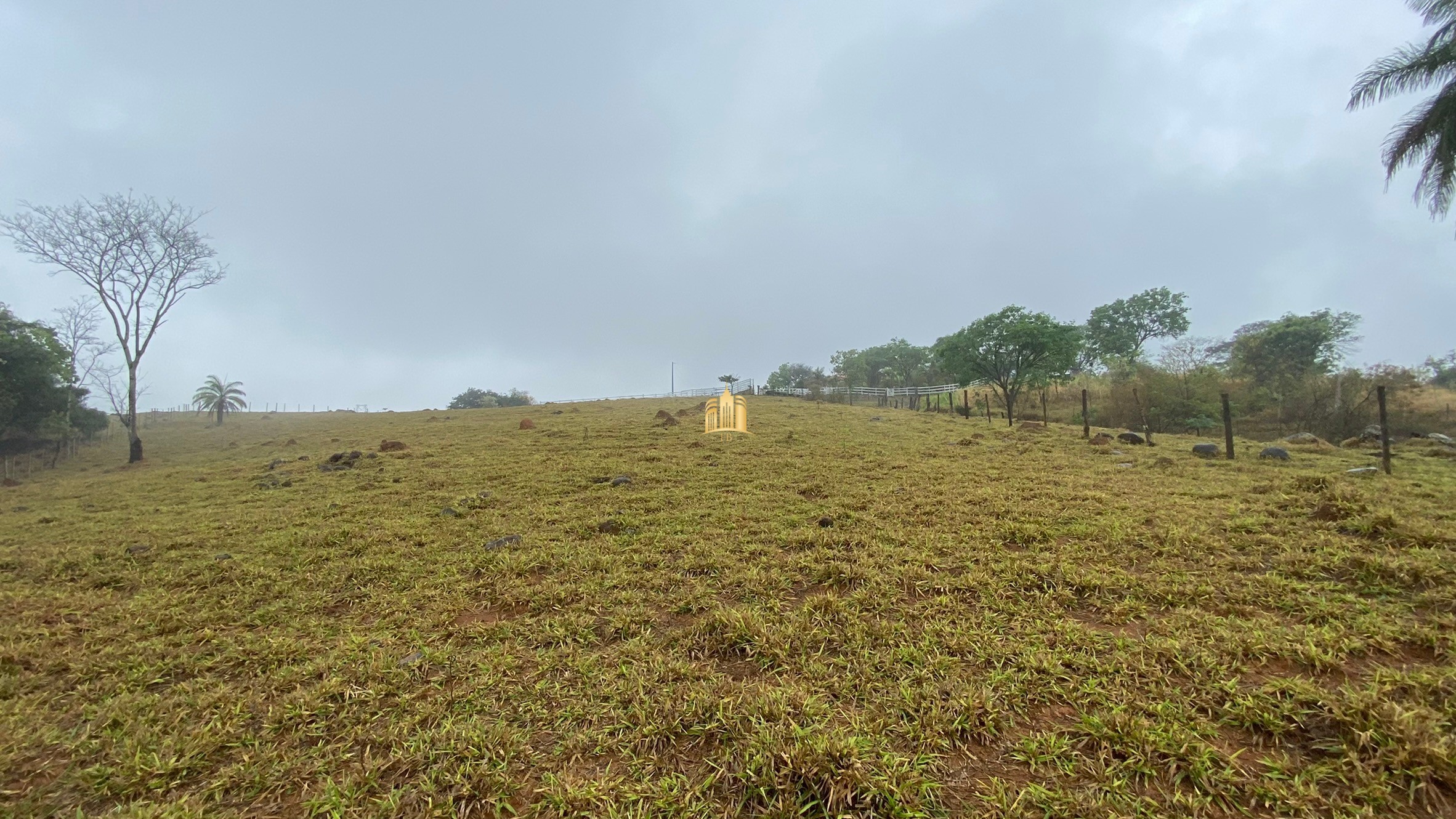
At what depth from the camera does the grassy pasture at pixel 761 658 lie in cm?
211

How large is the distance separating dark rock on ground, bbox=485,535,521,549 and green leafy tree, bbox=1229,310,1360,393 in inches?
1181

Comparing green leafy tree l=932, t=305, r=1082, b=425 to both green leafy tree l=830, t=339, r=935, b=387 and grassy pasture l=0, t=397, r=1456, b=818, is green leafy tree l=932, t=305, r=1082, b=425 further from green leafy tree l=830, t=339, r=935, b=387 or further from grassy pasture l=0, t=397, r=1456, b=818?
green leafy tree l=830, t=339, r=935, b=387

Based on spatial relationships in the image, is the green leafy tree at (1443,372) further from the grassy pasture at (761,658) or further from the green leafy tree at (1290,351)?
the grassy pasture at (761,658)

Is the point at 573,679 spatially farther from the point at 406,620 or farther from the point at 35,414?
the point at 35,414

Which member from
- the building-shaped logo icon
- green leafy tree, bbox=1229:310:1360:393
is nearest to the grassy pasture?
the building-shaped logo icon

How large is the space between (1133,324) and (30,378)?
58.8 m

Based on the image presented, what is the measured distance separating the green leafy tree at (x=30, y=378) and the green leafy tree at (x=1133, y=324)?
53.6m

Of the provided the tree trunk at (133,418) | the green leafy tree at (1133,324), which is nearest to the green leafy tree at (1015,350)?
the green leafy tree at (1133,324)

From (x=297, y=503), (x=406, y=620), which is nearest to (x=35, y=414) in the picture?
(x=297, y=503)

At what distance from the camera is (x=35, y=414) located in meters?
17.1

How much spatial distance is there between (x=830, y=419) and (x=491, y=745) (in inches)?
677

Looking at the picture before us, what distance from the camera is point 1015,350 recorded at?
20609 mm

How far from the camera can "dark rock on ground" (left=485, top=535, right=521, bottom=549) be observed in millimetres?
5522

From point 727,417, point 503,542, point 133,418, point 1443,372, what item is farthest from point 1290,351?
point 133,418
